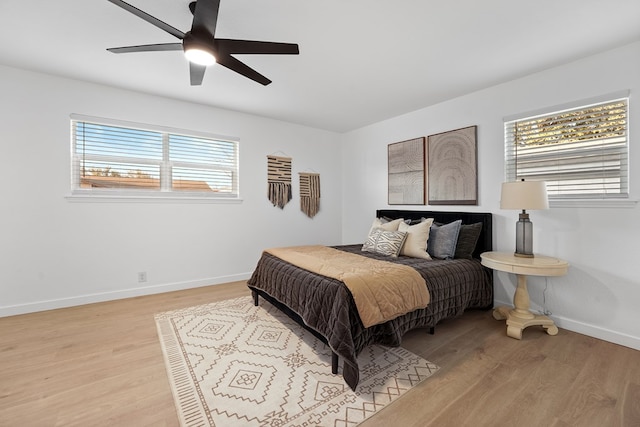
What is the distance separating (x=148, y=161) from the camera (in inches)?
145

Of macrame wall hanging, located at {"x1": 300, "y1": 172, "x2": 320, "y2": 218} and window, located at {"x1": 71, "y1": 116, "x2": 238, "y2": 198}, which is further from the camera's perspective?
macrame wall hanging, located at {"x1": 300, "y1": 172, "x2": 320, "y2": 218}

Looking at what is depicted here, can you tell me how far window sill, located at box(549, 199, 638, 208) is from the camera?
7.83 ft

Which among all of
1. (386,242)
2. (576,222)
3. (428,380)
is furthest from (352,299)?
(576,222)

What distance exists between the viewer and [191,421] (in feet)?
5.03

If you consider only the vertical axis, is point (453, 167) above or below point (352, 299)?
above

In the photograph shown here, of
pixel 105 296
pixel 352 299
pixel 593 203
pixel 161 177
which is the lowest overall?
pixel 105 296

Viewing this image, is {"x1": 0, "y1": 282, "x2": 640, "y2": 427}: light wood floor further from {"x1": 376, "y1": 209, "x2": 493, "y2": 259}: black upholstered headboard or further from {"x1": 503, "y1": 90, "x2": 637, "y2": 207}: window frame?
{"x1": 503, "y1": 90, "x2": 637, "y2": 207}: window frame

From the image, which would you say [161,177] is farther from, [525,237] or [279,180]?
[525,237]

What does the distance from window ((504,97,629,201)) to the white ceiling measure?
1.72 ft

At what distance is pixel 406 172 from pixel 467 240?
4.68ft

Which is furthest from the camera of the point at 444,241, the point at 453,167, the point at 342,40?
the point at 453,167

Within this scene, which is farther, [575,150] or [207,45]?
[575,150]

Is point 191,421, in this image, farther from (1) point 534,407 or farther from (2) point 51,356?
(1) point 534,407

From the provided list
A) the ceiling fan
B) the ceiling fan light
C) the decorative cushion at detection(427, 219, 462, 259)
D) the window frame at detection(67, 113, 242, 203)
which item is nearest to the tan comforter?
the decorative cushion at detection(427, 219, 462, 259)
